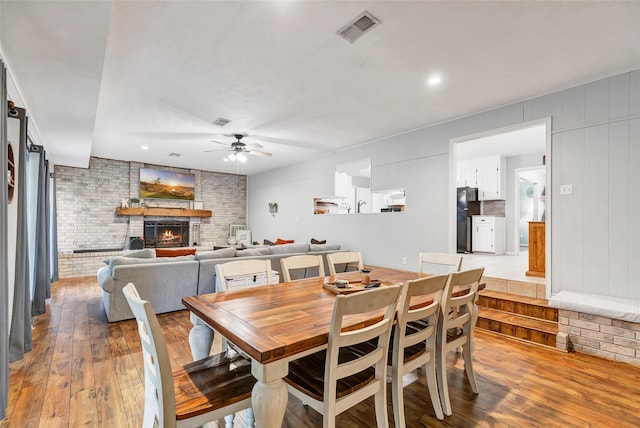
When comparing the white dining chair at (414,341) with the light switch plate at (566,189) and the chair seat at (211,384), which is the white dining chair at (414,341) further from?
the light switch plate at (566,189)

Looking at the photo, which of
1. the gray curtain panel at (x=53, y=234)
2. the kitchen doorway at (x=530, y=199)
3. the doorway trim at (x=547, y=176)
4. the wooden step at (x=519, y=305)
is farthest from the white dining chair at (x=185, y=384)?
the kitchen doorway at (x=530, y=199)

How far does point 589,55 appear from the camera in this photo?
2.70m

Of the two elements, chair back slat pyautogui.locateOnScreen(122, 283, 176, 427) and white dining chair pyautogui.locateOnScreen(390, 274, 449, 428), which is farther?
white dining chair pyautogui.locateOnScreen(390, 274, 449, 428)

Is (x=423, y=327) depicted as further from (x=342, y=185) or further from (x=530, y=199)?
(x=530, y=199)

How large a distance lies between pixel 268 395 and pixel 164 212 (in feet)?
25.4

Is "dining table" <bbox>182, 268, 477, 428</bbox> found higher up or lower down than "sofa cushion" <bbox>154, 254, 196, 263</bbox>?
higher up

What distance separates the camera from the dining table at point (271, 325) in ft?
3.90

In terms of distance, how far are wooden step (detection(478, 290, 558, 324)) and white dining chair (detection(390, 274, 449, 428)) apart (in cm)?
224

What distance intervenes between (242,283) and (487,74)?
141 inches

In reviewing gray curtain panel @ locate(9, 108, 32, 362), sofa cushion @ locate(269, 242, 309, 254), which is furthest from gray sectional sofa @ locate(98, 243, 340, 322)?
gray curtain panel @ locate(9, 108, 32, 362)

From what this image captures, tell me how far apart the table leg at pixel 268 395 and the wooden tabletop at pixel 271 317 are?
0.17ft

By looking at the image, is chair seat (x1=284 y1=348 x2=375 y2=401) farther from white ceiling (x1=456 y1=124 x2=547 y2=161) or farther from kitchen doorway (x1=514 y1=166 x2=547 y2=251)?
kitchen doorway (x1=514 y1=166 x2=547 y2=251)

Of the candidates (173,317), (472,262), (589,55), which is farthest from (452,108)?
(173,317)

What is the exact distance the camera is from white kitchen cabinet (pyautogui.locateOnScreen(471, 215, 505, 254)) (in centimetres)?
692
